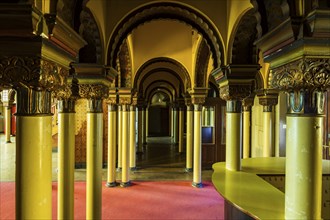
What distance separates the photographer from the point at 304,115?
2.21 m

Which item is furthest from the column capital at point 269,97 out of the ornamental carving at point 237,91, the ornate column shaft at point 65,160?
the ornate column shaft at point 65,160

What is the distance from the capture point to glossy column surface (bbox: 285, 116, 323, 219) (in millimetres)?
2164

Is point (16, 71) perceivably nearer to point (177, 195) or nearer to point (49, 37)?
point (49, 37)

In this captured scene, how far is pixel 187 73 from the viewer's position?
8.91m

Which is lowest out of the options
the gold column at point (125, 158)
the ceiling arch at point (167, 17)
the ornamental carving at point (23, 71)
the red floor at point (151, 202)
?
the red floor at point (151, 202)

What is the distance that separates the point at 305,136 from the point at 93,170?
3.21 metres

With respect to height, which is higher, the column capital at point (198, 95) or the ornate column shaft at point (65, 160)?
the column capital at point (198, 95)

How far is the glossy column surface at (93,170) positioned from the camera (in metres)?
4.20

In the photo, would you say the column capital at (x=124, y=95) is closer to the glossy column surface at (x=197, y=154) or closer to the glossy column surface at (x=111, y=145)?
the glossy column surface at (x=111, y=145)

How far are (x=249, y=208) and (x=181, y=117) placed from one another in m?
12.1

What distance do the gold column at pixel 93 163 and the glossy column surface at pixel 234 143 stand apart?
2339 millimetres

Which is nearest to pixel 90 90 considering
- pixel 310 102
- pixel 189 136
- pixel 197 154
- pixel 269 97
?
pixel 310 102

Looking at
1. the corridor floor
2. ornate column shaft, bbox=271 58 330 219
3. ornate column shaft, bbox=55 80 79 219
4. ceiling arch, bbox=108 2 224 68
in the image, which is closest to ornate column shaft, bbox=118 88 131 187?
the corridor floor

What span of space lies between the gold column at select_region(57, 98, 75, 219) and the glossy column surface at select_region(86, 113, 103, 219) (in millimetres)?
399
